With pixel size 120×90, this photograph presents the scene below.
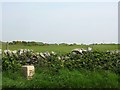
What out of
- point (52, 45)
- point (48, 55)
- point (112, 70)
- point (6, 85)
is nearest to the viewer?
point (6, 85)

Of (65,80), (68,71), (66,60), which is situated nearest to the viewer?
(65,80)

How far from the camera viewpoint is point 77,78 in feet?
28.2

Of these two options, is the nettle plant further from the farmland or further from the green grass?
the green grass

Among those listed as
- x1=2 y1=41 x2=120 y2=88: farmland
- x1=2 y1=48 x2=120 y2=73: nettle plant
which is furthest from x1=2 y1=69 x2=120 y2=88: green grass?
x1=2 y1=48 x2=120 y2=73: nettle plant

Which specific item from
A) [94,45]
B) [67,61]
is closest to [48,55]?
[67,61]

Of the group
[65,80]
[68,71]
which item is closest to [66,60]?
[68,71]

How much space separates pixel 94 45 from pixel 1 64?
4507mm

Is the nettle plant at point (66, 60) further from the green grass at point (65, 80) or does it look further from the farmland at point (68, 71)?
the green grass at point (65, 80)

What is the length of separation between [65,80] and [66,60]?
1460 millimetres

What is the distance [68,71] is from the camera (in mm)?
9148

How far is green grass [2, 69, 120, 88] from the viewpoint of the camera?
8312mm

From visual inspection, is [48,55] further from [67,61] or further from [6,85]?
[6,85]

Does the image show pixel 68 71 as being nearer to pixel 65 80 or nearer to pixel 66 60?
pixel 65 80

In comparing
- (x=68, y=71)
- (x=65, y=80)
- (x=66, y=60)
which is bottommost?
(x=65, y=80)
